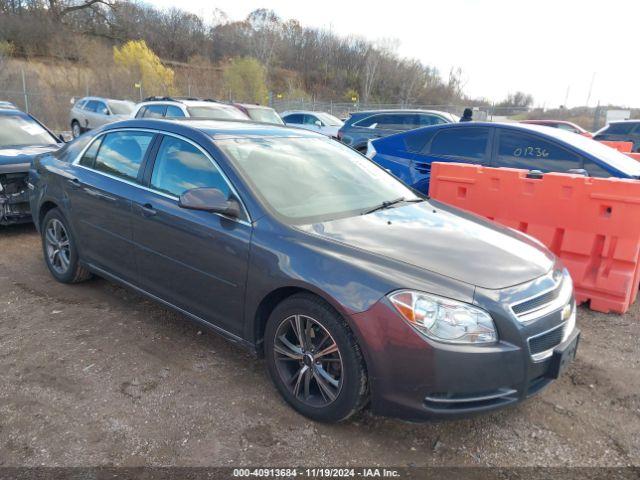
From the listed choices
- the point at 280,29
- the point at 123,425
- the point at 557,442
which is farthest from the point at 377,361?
the point at 280,29

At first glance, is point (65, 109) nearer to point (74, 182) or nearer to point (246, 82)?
point (246, 82)

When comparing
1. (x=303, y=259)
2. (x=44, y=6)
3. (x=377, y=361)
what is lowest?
(x=377, y=361)

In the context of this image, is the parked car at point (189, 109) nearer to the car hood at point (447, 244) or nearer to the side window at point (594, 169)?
the side window at point (594, 169)

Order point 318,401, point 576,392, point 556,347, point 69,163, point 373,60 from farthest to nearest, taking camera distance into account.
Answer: point 373,60, point 69,163, point 576,392, point 318,401, point 556,347

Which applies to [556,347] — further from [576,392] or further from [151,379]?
[151,379]

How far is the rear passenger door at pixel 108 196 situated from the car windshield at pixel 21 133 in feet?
10.7

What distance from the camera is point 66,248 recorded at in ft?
15.4

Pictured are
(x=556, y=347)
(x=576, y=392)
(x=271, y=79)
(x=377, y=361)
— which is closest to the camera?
(x=377, y=361)

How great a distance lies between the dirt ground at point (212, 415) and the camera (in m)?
2.53

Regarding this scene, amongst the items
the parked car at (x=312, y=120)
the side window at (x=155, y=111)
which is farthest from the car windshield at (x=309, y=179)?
the parked car at (x=312, y=120)

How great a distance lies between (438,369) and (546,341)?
2.27ft

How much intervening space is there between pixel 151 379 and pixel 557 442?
2.55 meters

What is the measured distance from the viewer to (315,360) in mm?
2719

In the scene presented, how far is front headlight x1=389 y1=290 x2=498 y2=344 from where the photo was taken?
2342 millimetres
